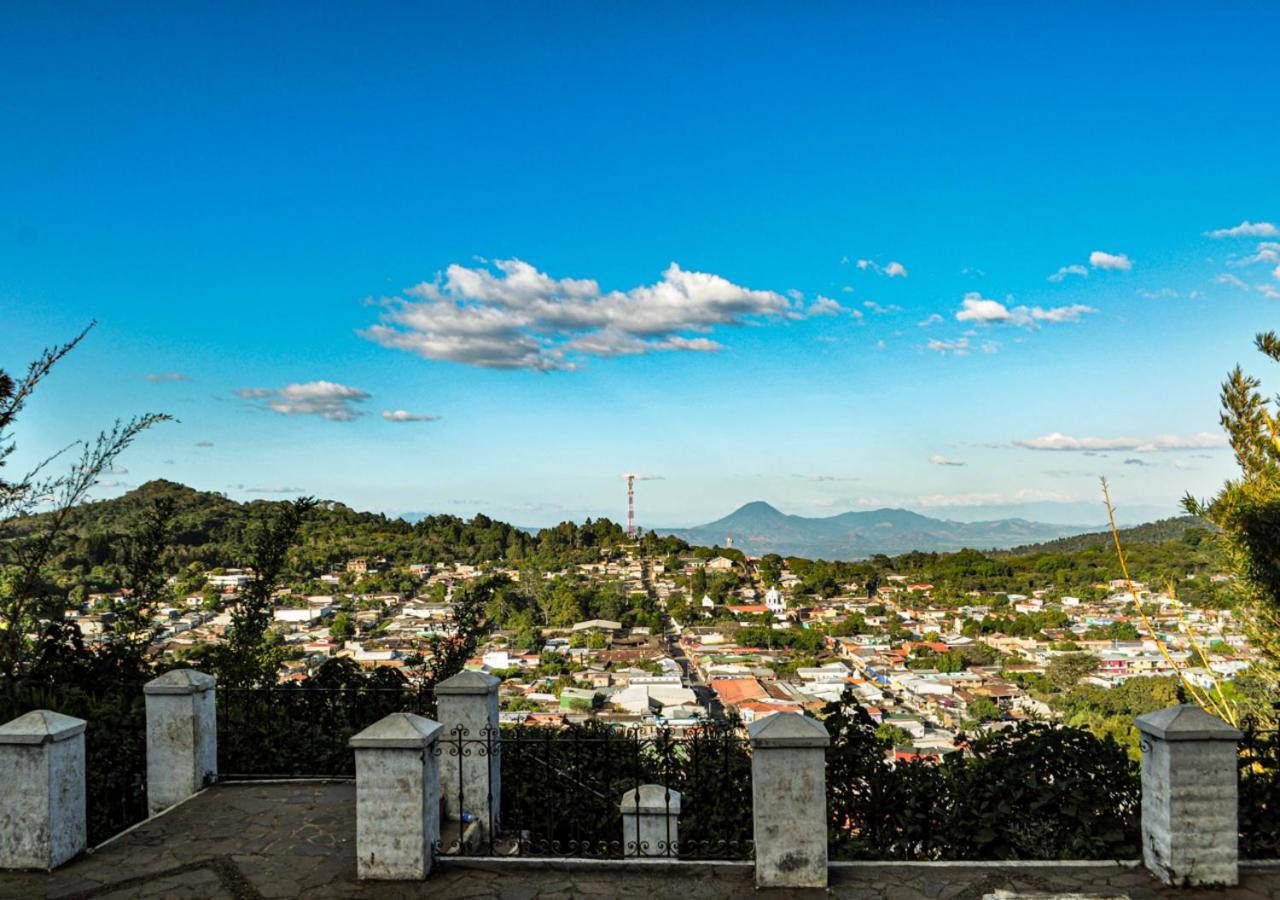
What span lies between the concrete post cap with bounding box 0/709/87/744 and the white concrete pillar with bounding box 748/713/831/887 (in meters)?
4.83

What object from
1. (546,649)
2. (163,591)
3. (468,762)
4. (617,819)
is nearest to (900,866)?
(617,819)

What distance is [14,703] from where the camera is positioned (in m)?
8.55

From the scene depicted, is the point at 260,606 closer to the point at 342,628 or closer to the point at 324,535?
the point at 342,628

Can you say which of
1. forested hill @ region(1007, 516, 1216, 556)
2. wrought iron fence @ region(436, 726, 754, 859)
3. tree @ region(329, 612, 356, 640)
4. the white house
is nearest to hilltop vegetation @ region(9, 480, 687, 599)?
tree @ region(329, 612, 356, 640)

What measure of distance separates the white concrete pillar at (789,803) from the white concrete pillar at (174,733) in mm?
5042

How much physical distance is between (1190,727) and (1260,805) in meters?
1.56

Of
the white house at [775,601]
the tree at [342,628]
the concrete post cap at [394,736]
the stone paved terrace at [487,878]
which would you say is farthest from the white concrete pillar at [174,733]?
the white house at [775,601]

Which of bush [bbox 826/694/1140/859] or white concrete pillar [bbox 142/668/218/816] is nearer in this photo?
bush [bbox 826/694/1140/859]

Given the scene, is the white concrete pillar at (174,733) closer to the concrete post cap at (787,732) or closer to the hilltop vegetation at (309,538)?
the hilltop vegetation at (309,538)

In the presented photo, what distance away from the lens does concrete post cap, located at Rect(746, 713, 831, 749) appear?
5293 millimetres

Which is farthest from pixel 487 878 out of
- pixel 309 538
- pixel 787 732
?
pixel 309 538

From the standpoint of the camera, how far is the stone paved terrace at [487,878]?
17.5 feet

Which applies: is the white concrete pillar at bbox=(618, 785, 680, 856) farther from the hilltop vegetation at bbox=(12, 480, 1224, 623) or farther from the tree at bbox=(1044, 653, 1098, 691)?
the tree at bbox=(1044, 653, 1098, 691)

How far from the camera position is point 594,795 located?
25.9 ft
